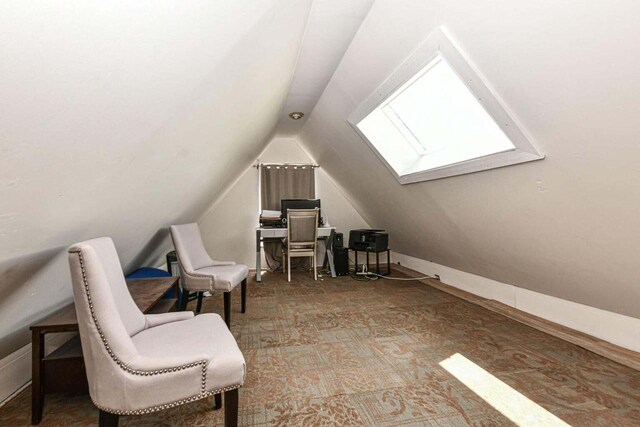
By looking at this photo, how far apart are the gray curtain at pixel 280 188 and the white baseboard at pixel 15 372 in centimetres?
358

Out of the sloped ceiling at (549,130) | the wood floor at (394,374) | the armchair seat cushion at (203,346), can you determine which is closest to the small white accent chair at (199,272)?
the wood floor at (394,374)

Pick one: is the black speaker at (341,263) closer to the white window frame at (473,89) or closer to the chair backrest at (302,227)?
the chair backrest at (302,227)

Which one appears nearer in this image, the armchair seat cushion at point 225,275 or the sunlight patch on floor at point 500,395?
the sunlight patch on floor at point 500,395

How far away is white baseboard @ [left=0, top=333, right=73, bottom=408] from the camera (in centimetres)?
169

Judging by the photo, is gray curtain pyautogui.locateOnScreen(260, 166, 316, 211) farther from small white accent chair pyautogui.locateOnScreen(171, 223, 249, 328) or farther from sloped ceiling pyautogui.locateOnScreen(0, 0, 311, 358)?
sloped ceiling pyautogui.locateOnScreen(0, 0, 311, 358)

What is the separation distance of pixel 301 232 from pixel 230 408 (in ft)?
10.9

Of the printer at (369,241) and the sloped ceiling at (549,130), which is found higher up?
the sloped ceiling at (549,130)

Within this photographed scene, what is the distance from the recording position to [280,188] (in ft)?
18.2

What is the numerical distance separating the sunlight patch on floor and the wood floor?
0.09 ft

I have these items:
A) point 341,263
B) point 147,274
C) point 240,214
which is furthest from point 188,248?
point 341,263

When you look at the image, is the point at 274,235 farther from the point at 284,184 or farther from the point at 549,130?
the point at 549,130

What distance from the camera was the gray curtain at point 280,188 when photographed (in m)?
5.43

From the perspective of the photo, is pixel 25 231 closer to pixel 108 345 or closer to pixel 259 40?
pixel 108 345

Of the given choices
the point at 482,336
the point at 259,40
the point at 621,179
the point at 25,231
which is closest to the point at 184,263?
the point at 25,231
